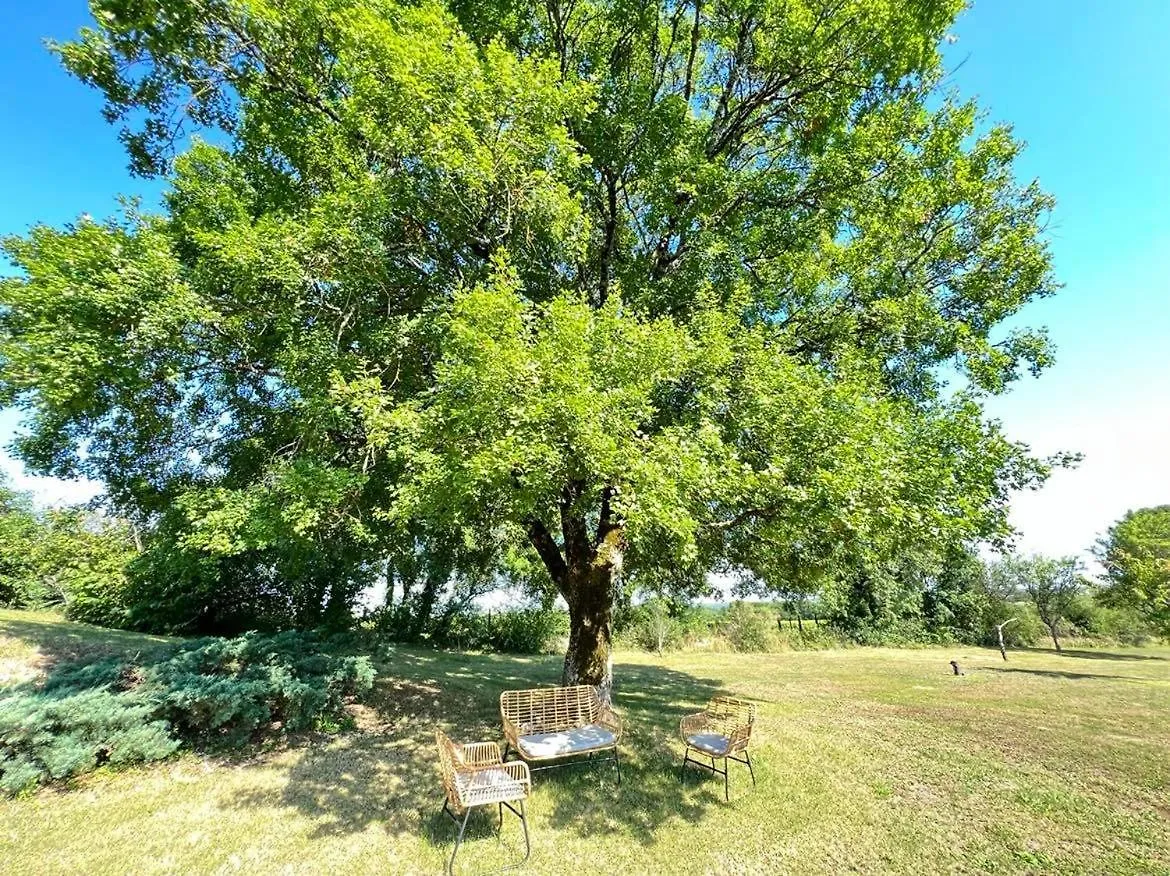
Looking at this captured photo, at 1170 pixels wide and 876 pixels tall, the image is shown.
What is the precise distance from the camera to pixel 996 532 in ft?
25.2

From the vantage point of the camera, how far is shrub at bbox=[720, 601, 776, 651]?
29.0 metres

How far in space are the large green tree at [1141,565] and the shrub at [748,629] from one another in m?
17.4

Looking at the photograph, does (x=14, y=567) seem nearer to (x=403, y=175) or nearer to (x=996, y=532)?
(x=403, y=175)

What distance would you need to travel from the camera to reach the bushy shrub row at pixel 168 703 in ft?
20.5

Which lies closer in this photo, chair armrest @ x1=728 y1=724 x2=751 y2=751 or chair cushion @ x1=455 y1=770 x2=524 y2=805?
chair cushion @ x1=455 y1=770 x2=524 y2=805

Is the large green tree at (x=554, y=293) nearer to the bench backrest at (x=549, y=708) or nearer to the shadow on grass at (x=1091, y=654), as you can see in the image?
the bench backrest at (x=549, y=708)

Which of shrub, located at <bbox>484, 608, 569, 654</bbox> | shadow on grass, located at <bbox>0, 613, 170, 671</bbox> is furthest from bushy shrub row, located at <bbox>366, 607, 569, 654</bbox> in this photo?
shadow on grass, located at <bbox>0, 613, 170, 671</bbox>

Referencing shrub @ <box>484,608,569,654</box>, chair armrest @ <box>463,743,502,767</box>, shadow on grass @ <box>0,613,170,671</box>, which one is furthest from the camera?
shrub @ <box>484,608,569,654</box>

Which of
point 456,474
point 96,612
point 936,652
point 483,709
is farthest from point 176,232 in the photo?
point 936,652

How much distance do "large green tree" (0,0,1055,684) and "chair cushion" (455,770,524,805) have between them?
3104 millimetres

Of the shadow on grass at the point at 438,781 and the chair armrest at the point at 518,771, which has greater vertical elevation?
the chair armrest at the point at 518,771

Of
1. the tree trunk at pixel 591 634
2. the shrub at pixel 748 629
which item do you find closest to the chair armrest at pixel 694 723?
the tree trunk at pixel 591 634

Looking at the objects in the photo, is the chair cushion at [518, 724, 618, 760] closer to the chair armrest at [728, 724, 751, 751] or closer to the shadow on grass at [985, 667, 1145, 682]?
the chair armrest at [728, 724, 751, 751]

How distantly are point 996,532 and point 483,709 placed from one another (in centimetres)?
985
